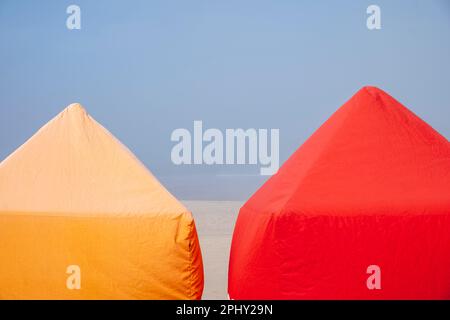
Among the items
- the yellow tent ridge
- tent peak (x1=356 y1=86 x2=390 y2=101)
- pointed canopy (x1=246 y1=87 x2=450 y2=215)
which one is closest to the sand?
the yellow tent ridge

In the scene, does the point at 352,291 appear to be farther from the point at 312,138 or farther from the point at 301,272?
the point at 312,138

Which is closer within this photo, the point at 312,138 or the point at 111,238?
the point at 111,238

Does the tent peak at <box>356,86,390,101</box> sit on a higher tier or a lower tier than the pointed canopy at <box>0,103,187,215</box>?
higher

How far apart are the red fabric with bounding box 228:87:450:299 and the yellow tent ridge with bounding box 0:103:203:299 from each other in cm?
85

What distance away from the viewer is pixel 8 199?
7.58 m

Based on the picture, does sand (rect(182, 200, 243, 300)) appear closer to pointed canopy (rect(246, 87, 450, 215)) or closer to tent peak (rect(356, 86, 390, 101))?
pointed canopy (rect(246, 87, 450, 215))

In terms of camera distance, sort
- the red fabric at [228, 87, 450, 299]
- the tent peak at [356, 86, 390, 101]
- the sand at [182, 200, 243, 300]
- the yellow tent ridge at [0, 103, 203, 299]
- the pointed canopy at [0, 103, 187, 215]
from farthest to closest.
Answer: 1. the sand at [182, 200, 243, 300]
2. the tent peak at [356, 86, 390, 101]
3. the pointed canopy at [0, 103, 187, 215]
4. the yellow tent ridge at [0, 103, 203, 299]
5. the red fabric at [228, 87, 450, 299]

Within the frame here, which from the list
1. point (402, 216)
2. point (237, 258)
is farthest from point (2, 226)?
point (402, 216)

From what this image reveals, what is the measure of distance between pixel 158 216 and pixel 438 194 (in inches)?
115

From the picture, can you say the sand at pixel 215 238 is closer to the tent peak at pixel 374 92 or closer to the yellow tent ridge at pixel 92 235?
the yellow tent ridge at pixel 92 235

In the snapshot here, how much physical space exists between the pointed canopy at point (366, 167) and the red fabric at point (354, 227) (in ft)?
0.04

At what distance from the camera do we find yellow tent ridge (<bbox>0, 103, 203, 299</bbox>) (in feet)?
23.7

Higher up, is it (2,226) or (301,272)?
(2,226)
